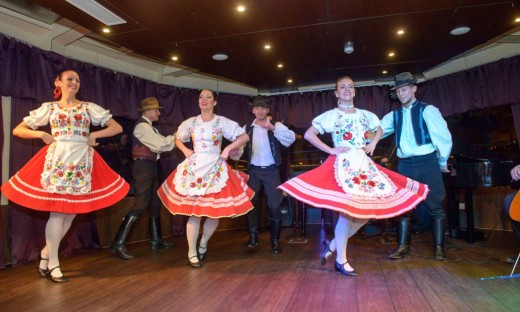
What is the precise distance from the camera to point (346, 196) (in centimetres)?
256

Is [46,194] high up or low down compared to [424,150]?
down

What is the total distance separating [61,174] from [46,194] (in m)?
0.18

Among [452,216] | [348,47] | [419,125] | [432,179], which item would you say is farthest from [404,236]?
[348,47]

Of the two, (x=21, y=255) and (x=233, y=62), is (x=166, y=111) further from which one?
(x=21, y=255)

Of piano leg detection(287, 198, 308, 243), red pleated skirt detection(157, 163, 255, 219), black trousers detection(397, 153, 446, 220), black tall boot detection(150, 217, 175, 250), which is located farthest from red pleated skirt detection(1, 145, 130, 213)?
black trousers detection(397, 153, 446, 220)

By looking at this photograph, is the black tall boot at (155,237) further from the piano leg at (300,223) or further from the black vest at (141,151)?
the piano leg at (300,223)

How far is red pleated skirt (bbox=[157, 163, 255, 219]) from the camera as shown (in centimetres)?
294

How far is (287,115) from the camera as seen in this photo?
6.02m

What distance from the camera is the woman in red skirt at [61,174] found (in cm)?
267

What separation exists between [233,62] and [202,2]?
1.72 meters

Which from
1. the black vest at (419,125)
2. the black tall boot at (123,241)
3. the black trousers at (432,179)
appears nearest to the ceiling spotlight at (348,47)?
the black vest at (419,125)

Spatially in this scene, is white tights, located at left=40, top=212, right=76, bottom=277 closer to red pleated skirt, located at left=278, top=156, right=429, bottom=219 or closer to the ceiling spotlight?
red pleated skirt, located at left=278, top=156, right=429, bottom=219

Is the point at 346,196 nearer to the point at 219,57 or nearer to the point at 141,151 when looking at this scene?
the point at 141,151

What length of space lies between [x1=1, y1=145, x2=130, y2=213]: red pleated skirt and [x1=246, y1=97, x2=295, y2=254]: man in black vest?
4.82ft
